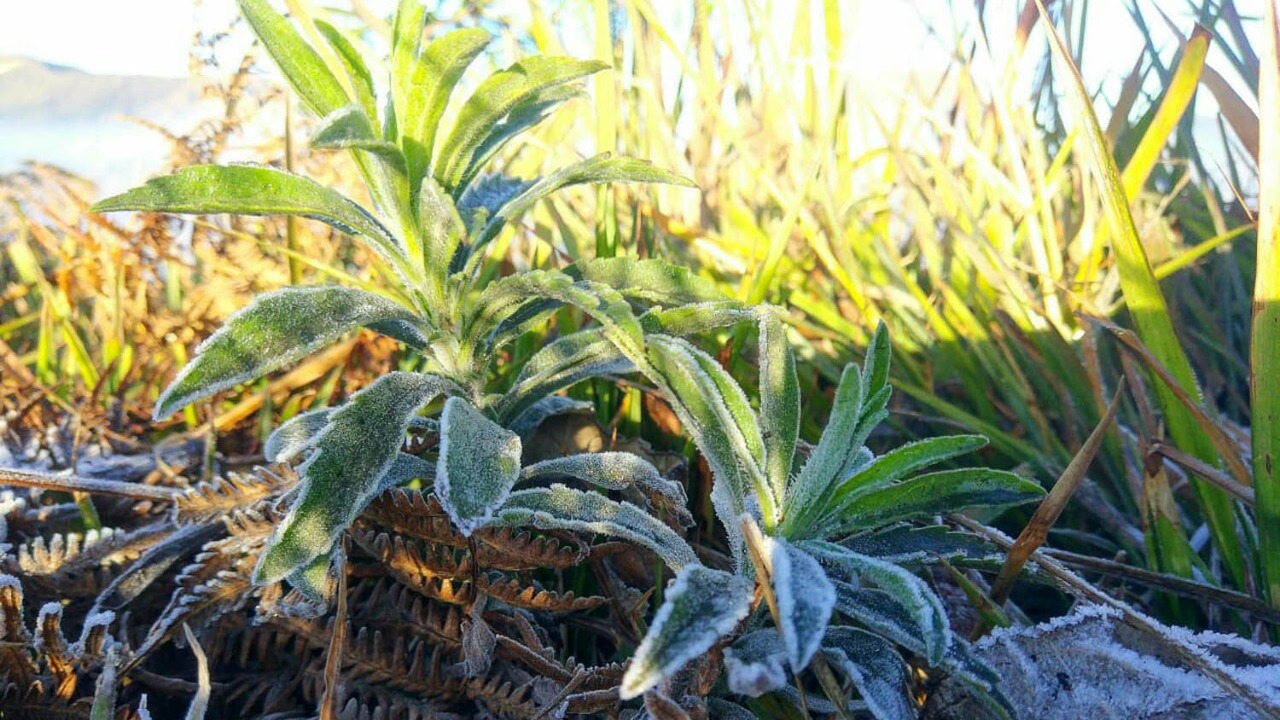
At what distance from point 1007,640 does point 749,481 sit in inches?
15.2

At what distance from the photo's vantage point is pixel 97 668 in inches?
44.3

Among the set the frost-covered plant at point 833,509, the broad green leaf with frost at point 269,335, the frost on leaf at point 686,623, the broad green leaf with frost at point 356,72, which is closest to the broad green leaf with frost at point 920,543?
the frost-covered plant at point 833,509

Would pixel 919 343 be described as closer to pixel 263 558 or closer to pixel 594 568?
pixel 594 568

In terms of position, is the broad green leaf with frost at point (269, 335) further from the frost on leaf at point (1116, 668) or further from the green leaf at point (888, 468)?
the frost on leaf at point (1116, 668)

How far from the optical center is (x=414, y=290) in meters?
1.16

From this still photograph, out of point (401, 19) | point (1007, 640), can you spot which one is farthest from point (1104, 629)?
point (401, 19)

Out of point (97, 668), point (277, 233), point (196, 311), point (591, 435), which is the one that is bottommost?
point (97, 668)

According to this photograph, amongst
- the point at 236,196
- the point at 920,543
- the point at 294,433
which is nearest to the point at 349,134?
the point at 236,196

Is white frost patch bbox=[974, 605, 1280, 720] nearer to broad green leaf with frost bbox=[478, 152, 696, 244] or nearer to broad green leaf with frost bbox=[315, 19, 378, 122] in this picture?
broad green leaf with frost bbox=[478, 152, 696, 244]

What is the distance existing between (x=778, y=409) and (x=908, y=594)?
0.27 m

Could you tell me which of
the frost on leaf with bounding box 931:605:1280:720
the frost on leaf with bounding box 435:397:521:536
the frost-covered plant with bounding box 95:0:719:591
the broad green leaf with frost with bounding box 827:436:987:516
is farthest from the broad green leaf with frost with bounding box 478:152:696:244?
the frost on leaf with bounding box 931:605:1280:720

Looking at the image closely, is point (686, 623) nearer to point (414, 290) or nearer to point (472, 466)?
point (472, 466)

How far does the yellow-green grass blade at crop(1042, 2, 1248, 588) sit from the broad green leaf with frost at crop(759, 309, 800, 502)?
1.80 feet

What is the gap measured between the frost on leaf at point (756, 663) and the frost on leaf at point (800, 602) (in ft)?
0.14
